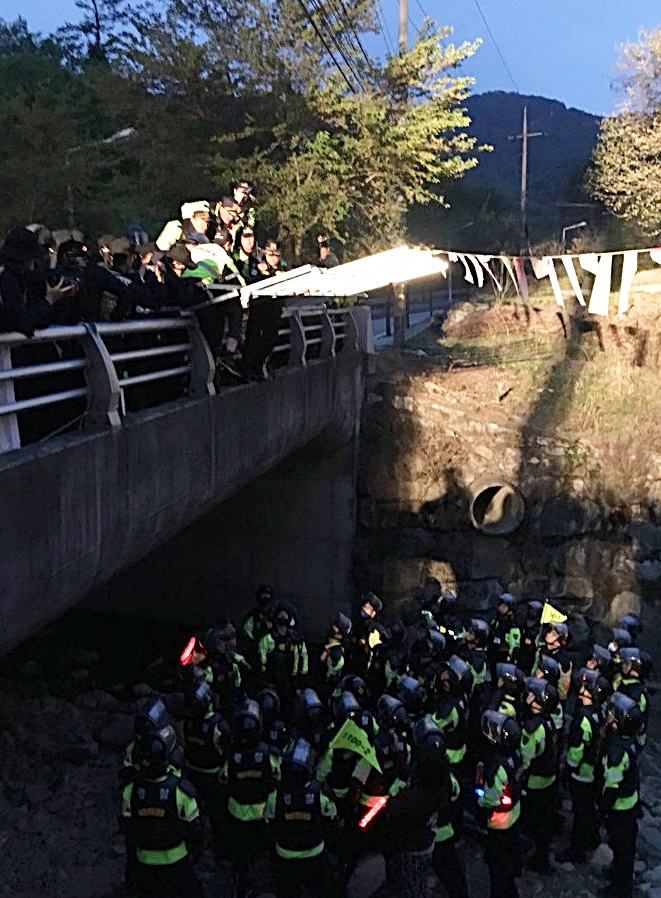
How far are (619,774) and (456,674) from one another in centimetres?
158

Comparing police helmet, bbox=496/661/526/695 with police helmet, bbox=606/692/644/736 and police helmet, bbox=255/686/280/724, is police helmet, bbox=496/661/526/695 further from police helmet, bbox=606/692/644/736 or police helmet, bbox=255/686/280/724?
police helmet, bbox=255/686/280/724

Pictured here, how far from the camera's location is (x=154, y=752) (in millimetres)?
5750

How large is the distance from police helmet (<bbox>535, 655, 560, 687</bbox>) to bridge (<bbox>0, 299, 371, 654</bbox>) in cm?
350

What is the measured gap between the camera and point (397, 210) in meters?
16.4

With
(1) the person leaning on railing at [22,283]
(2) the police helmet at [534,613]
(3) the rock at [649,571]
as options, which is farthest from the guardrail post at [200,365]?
(3) the rock at [649,571]

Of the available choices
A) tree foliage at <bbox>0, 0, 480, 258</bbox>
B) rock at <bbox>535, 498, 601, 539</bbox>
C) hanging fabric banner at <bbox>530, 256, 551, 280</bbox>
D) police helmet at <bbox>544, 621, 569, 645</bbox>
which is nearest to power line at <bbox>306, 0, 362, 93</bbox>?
tree foliage at <bbox>0, 0, 480, 258</bbox>

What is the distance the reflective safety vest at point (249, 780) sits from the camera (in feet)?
20.4

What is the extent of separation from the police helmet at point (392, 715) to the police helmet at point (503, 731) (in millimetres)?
705

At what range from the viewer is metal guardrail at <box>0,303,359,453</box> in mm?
4656

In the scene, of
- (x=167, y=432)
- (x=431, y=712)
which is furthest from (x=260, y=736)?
(x=167, y=432)

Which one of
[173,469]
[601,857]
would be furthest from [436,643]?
[173,469]

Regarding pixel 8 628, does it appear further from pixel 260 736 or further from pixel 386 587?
pixel 386 587

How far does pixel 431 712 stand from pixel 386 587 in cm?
538

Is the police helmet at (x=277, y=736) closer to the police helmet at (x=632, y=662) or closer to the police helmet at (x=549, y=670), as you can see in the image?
the police helmet at (x=549, y=670)
